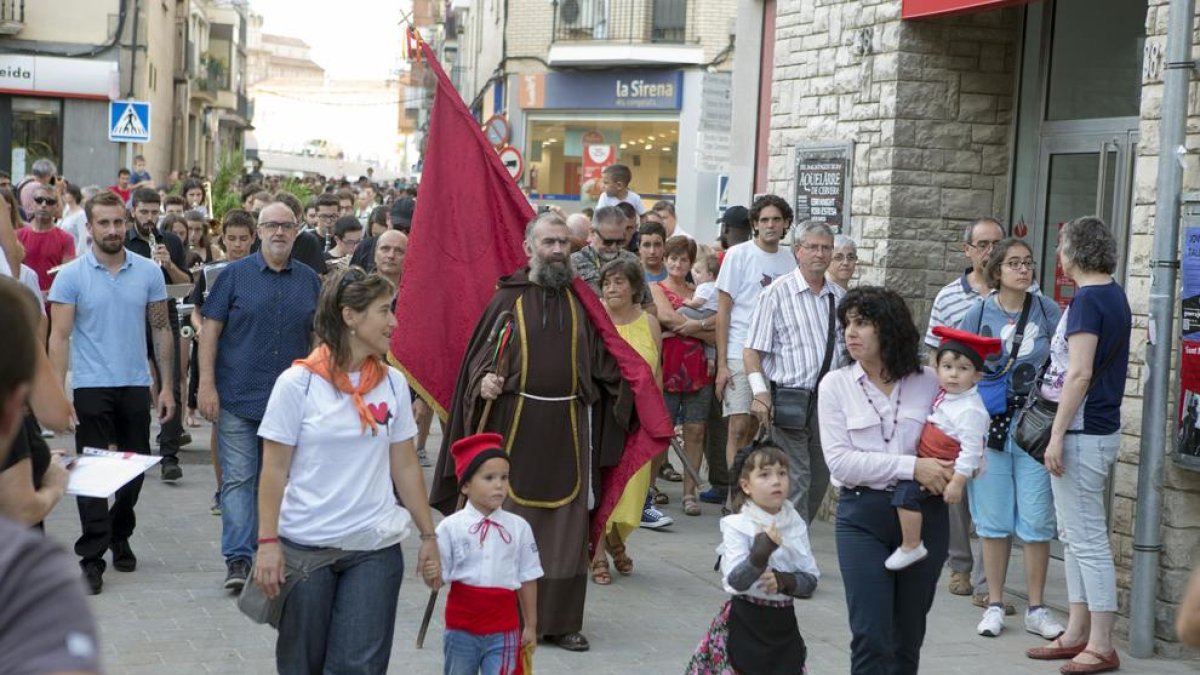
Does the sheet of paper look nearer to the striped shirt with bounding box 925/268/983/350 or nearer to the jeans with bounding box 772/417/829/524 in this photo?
the jeans with bounding box 772/417/829/524

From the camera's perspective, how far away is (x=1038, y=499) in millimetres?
7961

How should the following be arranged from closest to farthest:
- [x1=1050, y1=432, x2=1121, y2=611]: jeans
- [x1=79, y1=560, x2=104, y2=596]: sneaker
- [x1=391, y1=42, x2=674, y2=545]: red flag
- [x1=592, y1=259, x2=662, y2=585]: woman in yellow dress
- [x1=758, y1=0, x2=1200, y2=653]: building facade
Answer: [x1=1050, y1=432, x2=1121, y2=611]: jeans
[x1=391, y1=42, x2=674, y2=545]: red flag
[x1=79, y1=560, x2=104, y2=596]: sneaker
[x1=592, y1=259, x2=662, y2=585]: woman in yellow dress
[x1=758, y1=0, x2=1200, y2=653]: building facade

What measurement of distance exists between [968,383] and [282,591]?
261 centimetres

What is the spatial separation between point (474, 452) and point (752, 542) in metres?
1.06

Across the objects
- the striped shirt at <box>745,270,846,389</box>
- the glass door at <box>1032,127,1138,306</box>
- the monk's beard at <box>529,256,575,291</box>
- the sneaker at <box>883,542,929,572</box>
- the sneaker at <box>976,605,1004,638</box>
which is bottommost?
the sneaker at <box>976,605,1004,638</box>

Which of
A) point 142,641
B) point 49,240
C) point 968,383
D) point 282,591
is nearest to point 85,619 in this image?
point 282,591

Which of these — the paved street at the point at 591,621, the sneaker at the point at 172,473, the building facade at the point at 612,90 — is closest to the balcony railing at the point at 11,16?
the building facade at the point at 612,90

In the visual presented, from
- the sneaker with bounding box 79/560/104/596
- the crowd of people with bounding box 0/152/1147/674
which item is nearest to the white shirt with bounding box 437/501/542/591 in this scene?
the crowd of people with bounding box 0/152/1147/674

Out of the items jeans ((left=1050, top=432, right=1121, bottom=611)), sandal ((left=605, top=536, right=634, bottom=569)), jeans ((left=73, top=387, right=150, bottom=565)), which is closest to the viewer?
jeans ((left=1050, top=432, right=1121, bottom=611))

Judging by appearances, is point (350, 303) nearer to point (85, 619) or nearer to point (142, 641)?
point (142, 641)

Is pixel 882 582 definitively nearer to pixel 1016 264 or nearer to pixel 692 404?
pixel 1016 264

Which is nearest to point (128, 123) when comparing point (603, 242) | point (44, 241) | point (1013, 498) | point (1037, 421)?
point (44, 241)

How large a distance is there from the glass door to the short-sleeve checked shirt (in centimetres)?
448

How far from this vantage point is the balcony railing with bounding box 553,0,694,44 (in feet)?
112
